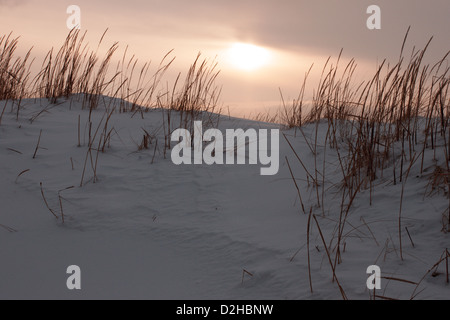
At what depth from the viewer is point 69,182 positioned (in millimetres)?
2229

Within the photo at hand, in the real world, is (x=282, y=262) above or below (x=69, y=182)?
below

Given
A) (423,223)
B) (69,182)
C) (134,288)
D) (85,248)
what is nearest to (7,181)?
(69,182)

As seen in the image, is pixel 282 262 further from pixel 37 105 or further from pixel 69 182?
pixel 37 105

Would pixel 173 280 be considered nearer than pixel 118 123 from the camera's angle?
Yes

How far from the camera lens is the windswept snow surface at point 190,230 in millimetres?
1418

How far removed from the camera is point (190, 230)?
1839mm

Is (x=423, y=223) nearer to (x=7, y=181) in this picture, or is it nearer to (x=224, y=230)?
(x=224, y=230)

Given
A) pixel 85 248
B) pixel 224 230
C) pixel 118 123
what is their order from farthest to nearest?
pixel 118 123
pixel 224 230
pixel 85 248

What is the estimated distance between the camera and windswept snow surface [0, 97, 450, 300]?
1.42 meters

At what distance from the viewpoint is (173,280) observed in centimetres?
152

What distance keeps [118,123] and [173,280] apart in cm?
207
